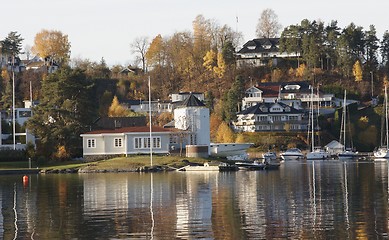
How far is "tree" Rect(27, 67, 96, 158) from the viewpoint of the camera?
8762cm

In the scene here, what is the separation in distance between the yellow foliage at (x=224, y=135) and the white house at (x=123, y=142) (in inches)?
1429

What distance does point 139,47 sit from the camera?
165 metres

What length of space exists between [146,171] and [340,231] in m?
46.3

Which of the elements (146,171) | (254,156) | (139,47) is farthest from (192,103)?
(139,47)

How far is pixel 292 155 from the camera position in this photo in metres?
112

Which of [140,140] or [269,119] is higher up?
[269,119]

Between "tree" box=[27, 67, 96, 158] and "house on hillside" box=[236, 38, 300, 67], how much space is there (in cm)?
6650

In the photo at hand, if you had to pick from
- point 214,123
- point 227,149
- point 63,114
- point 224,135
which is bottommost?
point 227,149

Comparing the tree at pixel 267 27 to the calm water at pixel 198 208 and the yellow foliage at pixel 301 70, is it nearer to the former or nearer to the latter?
the yellow foliage at pixel 301 70

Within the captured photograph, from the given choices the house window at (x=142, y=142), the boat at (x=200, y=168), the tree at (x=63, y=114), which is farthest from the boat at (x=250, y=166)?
the tree at (x=63, y=114)

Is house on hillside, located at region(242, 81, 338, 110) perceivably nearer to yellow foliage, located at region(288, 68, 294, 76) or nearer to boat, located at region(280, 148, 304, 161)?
yellow foliage, located at region(288, 68, 294, 76)

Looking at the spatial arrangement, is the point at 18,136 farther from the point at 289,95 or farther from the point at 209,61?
the point at 209,61

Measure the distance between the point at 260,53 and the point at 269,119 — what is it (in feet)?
103

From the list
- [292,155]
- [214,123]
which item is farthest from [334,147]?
[214,123]
